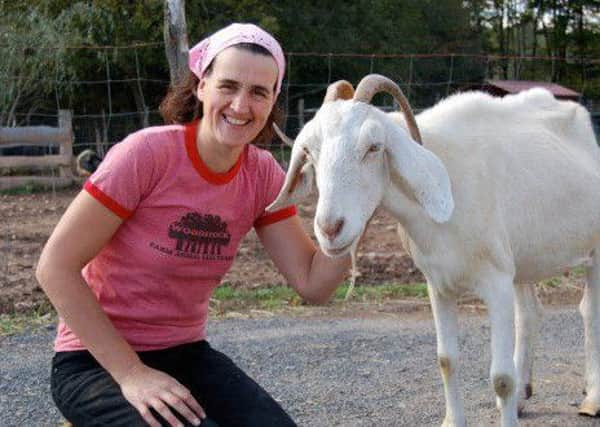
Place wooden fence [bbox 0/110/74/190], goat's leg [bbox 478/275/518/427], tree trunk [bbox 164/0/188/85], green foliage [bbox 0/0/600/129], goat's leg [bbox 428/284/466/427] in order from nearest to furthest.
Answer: goat's leg [bbox 478/275/518/427]
goat's leg [bbox 428/284/466/427]
tree trunk [bbox 164/0/188/85]
wooden fence [bbox 0/110/74/190]
green foliage [bbox 0/0/600/129]

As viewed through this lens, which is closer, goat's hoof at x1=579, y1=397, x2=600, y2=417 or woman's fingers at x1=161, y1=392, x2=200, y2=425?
woman's fingers at x1=161, y1=392, x2=200, y2=425

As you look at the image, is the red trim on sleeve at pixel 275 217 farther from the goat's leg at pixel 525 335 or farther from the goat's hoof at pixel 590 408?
the goat's hoof at pixel 590 408

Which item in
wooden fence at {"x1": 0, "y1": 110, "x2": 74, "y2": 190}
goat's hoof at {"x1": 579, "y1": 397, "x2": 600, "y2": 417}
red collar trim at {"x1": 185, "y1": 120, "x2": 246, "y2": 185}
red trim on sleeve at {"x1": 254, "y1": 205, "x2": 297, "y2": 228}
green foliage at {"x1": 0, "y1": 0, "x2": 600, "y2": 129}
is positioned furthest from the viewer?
green foliage at {"x1": 0, "y1": 0, "x2": 600, "y2": 129}

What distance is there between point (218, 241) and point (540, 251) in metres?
1.86

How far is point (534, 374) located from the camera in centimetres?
516

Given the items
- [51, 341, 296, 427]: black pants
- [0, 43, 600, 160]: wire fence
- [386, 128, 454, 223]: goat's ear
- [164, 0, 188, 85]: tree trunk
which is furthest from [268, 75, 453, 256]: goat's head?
[0, 43, 600, 160]: wire fence

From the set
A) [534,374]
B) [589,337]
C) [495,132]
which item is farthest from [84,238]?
[534,374]

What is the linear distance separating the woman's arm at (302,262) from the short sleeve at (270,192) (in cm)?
2

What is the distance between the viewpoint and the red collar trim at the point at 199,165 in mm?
2850

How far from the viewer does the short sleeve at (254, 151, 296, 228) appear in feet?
10.4

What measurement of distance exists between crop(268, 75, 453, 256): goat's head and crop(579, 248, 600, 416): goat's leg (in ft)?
5.38

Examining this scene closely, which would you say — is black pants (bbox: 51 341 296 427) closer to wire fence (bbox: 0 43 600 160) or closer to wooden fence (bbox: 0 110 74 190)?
wooden fence (bbox: 0 110 74 190)

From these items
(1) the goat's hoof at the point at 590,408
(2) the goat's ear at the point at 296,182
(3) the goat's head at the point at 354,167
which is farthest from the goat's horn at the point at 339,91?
(1) the goat's hoof at the point at 590,408

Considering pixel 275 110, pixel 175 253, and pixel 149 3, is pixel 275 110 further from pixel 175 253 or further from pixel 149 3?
pixel 149 3
